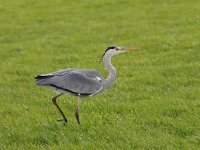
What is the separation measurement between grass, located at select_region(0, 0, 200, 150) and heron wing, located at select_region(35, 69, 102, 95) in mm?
794

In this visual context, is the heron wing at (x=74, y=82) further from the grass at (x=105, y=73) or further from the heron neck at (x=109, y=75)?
the grass at (x=105, y=73)

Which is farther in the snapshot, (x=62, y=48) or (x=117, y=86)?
(x=62, y=48)

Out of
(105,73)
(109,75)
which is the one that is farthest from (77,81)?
(105,73)

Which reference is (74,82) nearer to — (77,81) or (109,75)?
(77,81)

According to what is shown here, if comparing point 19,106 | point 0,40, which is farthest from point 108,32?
point 19,106

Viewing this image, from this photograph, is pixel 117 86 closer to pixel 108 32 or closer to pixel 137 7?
pixel 108 32

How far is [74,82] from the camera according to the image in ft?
29.5

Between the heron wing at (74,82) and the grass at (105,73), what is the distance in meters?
0.79

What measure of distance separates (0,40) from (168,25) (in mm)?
8182

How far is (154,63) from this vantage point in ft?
48.9

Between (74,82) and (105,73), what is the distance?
16.9 feet

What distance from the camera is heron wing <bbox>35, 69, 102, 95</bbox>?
888 cm

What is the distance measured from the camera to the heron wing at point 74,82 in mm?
8875

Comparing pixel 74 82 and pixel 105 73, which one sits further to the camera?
pixel 105 73
